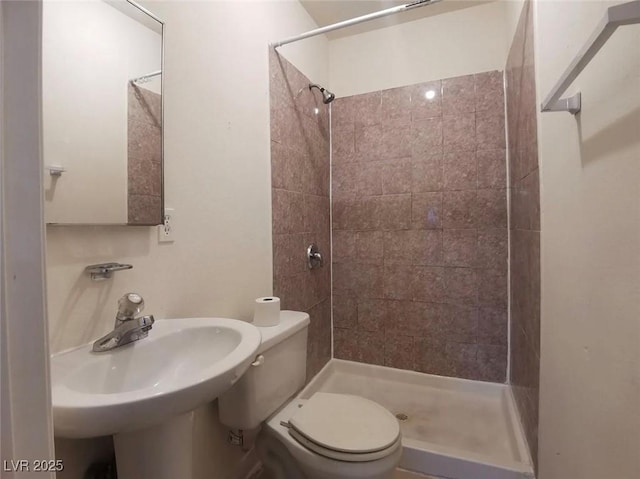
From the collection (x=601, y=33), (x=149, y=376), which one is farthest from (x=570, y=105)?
(x=149, y=376)

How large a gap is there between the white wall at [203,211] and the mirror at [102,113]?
0.17ft

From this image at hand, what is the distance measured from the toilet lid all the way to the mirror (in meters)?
0.89

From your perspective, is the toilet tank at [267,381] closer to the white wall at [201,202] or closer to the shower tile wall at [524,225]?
the white wall at [201,202]

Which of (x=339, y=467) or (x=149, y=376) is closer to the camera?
(x=149, y=376)

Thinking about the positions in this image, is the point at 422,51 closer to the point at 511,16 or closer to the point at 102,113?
the point at 511,16

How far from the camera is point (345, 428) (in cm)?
114

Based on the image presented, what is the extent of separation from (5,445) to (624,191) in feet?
3.07

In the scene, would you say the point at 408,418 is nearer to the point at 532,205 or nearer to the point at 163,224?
the point at 532,205

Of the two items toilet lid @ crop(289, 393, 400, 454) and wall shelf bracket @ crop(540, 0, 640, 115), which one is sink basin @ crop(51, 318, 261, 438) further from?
wall shelf bracket @ crop(540, 0, 640, 115)

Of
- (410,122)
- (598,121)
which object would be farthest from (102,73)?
(410,122)

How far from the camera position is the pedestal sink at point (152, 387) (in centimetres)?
56

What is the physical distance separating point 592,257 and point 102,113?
51.1 inches

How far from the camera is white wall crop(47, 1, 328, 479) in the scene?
825 millimetres

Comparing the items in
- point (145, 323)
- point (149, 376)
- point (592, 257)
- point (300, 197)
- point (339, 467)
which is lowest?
point (339, 467)
